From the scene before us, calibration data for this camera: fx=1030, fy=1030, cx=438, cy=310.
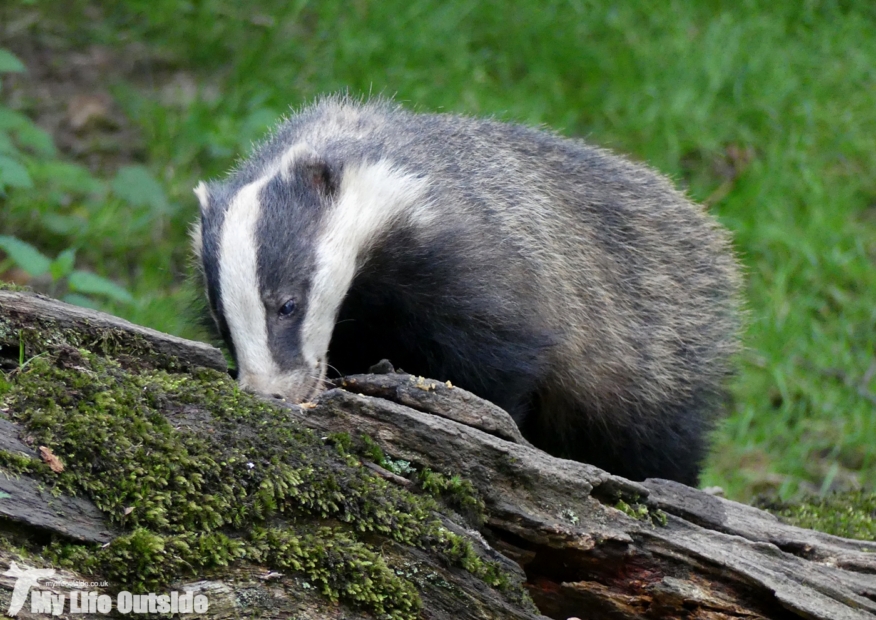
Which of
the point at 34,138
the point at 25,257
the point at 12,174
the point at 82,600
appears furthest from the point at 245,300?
the point at 34,138

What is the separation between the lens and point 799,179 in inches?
293

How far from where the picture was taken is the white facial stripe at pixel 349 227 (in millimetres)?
3275

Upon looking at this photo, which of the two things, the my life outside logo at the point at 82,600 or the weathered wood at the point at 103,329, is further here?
the weathered wood at the point at 103,329

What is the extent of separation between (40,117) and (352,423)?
530cm

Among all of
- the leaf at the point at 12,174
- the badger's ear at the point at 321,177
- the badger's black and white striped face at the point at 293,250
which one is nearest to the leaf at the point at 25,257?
the leaf at the point at 12,174

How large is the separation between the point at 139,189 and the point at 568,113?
3131 millimetres

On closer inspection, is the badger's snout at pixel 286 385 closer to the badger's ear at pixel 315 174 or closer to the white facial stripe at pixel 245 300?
the white facial stripe at pixel 245 300

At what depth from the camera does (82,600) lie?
2273 mm

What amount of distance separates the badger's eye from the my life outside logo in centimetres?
106

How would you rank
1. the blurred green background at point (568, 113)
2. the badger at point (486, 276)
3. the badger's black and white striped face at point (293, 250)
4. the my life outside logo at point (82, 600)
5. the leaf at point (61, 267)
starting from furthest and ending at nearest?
the blurred green background at point (568, 113), the leaf at point (61, 267), the badger at point (486, 276), the badger's black and white striped face at point (293, 250), the my life outside logo at point (82, 600)

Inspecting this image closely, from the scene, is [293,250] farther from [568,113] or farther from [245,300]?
[568,113]

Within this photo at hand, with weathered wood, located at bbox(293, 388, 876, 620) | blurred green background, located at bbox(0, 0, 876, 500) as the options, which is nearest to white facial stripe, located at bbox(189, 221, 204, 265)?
weathered wood, located at bbox(293, 388, 876, 620)

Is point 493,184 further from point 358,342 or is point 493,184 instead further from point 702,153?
point 702,153

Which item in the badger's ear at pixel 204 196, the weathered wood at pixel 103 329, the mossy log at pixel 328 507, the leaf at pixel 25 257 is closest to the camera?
the mossy log at pixel 328 507
